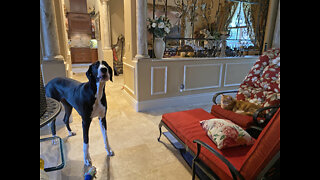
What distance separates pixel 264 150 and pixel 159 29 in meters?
2.67

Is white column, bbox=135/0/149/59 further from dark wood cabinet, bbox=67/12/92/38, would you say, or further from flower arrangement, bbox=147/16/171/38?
dark wood cabinet, bbox=67/12/92/38

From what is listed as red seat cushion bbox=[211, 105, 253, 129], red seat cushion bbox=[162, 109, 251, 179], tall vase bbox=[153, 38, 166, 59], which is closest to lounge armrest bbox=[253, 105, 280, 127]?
red seat cushion bbox=[211, 105, 253, 129]

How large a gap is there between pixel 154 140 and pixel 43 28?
2.20 meters

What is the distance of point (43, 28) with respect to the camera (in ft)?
8.18

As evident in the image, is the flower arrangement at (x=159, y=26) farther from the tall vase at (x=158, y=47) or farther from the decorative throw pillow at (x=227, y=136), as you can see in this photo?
the decorative throw pillow at (x=227, y=136)

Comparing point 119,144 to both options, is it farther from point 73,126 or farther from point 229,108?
point 229,108

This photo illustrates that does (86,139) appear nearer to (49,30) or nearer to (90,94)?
(90,94)

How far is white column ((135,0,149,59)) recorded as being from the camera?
3084mm

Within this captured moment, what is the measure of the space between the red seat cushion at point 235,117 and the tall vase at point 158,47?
1497 millimetres

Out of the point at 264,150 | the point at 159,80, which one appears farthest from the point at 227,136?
the point at 159,80

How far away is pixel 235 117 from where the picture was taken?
2.19 metres

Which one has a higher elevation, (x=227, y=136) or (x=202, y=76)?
(x=202, y=76)

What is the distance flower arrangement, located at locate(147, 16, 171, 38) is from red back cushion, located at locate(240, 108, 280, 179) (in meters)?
2.58

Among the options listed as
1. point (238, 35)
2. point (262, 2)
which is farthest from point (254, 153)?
point (262, 2)
